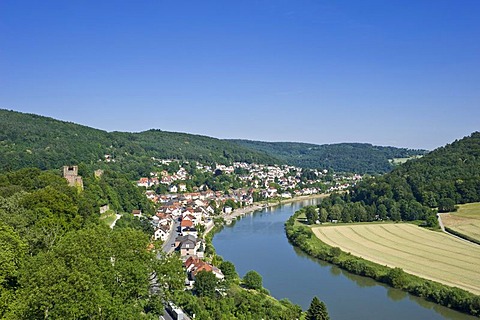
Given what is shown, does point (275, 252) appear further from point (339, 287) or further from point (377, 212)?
point (377, 212)

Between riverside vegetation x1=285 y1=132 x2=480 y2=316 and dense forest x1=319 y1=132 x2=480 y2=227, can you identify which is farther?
dense forest x1=319 y1=132 x2=480 y2=227

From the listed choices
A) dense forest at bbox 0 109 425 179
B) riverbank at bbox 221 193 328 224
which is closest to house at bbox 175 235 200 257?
dense forest at bbox 0 109 425 179

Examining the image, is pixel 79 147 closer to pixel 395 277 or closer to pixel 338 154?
pixel 395 277

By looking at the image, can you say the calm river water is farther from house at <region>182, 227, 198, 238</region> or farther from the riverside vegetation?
house at <region>182, 227, 198, 238</region>

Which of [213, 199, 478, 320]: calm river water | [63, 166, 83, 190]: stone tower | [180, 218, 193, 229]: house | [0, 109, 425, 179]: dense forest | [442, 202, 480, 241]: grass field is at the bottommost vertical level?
[213, 199, 478, 320]: calm river water

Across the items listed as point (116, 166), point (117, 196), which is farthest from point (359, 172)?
point (117, 196)
